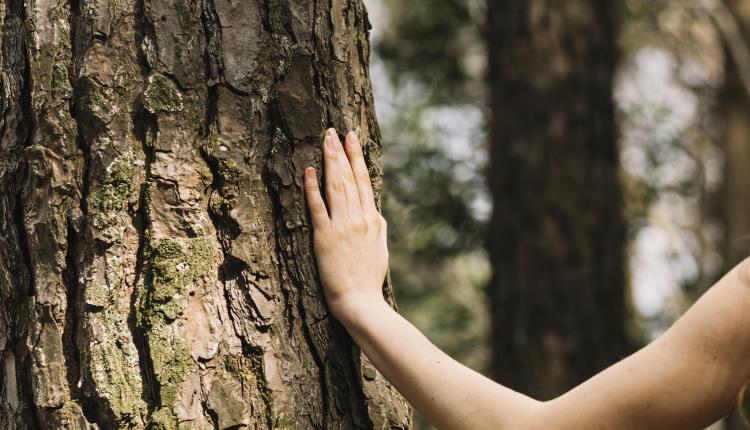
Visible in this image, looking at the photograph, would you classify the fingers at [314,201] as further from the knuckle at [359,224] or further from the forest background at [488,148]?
the forest background at [488,148]

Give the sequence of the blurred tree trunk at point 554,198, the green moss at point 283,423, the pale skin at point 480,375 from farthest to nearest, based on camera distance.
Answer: the blurred tree trunk at point 554,198 → the green moss at point 283,423 → the pale skin at point 480,375

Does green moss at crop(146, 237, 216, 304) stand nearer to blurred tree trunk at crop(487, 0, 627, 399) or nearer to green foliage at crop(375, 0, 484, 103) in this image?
blurred tree trunk at crop(487, 0, 627, 399)

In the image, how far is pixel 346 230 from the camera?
1.73m

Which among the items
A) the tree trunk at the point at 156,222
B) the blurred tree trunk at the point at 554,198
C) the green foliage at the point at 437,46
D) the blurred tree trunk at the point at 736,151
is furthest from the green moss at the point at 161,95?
the blurred tree trunk at the point at 736,151

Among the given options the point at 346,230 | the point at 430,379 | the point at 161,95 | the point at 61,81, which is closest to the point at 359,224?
the point at 346,230

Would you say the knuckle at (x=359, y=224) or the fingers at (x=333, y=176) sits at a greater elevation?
the fingers at (x=333, y=176)

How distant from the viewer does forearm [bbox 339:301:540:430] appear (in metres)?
1.57

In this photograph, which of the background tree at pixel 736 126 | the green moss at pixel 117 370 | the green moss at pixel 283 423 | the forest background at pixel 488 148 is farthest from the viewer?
the background tree at pixel 736 126

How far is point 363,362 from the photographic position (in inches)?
68.6

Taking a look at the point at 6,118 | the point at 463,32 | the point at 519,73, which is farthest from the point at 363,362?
the point at 463,32

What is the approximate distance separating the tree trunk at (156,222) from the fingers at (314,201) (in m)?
0.02

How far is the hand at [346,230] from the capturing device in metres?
1.70

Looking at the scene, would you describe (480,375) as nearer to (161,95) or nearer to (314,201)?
(314,201)

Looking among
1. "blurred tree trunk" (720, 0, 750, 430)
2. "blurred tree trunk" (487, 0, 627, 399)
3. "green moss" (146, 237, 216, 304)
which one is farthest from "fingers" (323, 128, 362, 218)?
"blurred tree trunk" (720, 0, 750, 430)
